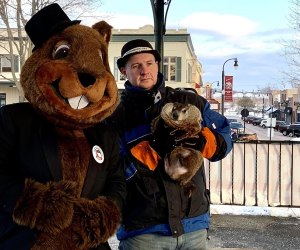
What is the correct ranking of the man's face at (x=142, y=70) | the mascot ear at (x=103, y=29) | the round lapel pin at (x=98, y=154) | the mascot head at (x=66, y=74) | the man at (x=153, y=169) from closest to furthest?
the mascot head at (x=66, y=74) → the round lapel pin at (x=98, y=154) → the mascot ear at (x=103, y=29) → the man at (x=153, y=169) → the man's face at (x=142, y=70)

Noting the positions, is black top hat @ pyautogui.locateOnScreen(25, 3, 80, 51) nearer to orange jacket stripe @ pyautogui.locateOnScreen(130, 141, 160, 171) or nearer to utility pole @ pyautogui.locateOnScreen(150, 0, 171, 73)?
orange jacket stripe @ pyautogui.locateOnScreen(130, 141, 160, 171)

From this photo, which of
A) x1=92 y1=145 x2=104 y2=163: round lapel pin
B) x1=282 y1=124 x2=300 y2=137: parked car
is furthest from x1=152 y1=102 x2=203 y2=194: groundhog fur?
x1=282 y1=124 x2=300 y2=137: parked car

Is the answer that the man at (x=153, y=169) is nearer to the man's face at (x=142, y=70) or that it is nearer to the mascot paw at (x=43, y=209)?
the man's face at (x=142, y=70)

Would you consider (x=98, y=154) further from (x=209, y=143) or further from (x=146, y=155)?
(x=209, y=143)

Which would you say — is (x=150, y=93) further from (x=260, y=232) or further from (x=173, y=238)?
(x=260, y=232)

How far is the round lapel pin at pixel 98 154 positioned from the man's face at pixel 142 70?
67 cm

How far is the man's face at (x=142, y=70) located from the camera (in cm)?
268

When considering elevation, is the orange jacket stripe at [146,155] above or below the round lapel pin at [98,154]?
below

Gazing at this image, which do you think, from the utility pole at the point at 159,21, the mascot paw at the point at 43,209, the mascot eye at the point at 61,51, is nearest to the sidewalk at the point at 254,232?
the utility pole at the point at 159,21

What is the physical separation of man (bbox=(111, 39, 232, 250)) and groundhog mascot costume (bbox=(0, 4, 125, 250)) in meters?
0.34

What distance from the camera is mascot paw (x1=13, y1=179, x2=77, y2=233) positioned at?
1.88 metres

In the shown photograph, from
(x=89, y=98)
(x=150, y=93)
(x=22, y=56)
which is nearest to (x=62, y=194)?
(x=89, y=98)

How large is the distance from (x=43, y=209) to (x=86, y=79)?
634 mm

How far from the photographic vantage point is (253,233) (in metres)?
5.56
